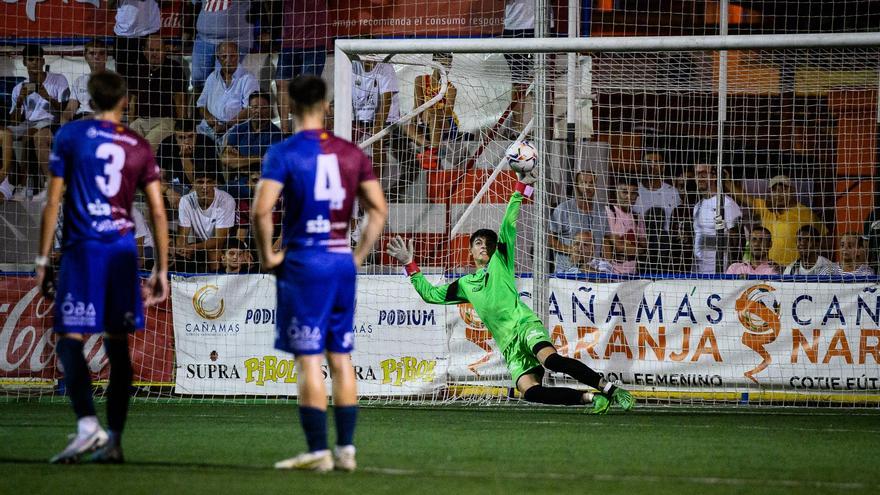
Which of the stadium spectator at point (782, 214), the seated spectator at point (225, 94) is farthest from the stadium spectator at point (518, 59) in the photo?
the seated spectator at point (225, 94)

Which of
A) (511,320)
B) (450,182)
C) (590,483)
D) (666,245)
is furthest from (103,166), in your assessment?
(666,245)

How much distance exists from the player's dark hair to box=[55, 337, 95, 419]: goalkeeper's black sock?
1.32 meters

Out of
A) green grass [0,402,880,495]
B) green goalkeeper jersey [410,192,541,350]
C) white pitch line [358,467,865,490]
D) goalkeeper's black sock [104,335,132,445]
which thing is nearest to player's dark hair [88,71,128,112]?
goalkeeper's black sock [104,335,132,445]


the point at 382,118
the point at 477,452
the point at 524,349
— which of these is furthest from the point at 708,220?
the point at 477,452

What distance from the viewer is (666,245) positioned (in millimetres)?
14000

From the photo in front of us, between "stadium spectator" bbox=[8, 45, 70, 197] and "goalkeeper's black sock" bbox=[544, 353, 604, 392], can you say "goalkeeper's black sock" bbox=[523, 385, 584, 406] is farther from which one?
"stadium spectator" bbox=[8, 45, 70, 197]

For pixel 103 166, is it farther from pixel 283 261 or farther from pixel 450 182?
pixel 450 182

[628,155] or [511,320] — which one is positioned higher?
[628,155]

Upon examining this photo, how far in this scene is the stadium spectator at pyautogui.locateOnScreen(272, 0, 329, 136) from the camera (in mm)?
15148

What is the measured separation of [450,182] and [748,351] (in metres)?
3.88

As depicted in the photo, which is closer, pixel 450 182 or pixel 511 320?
pixel 511 320

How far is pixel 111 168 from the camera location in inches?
263

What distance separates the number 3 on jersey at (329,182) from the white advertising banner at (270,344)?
273 inches

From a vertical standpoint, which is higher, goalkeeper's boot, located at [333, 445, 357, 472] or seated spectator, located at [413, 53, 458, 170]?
seated spectator, located at [413, 53, 458, 170]
